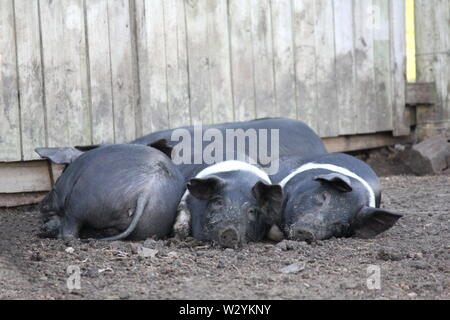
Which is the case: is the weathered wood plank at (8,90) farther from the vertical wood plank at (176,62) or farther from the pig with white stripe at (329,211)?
the pig with white stripe at (329,211)

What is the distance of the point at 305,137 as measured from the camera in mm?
5840

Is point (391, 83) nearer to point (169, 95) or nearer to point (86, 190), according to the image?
point (169, 95)

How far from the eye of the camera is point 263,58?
688 centimetres

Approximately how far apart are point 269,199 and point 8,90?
2.08 m

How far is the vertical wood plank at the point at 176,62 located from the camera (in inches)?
249

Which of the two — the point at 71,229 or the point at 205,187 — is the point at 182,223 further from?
the point at 71,229

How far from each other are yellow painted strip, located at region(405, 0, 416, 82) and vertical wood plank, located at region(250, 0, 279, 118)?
1.77 metres

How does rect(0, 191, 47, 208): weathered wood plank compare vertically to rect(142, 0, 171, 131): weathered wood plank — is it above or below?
below

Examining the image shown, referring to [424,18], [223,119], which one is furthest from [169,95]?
[424,18]

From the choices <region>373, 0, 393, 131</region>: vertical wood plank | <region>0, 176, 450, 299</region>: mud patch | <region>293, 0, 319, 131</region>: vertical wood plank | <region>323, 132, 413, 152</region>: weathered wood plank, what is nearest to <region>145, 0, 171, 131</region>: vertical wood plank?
<region>293, 0, 319, 131</region>: vertical wood plank

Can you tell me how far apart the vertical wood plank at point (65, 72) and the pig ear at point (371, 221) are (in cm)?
222

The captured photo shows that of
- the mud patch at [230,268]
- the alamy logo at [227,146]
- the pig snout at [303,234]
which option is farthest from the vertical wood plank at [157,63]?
the pig snout at [303,234]

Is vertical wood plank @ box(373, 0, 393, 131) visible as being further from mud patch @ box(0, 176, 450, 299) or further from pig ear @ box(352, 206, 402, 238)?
pig ear @ box(352, 206, 402, 238)

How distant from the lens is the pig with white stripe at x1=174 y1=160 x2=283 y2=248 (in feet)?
14.8
